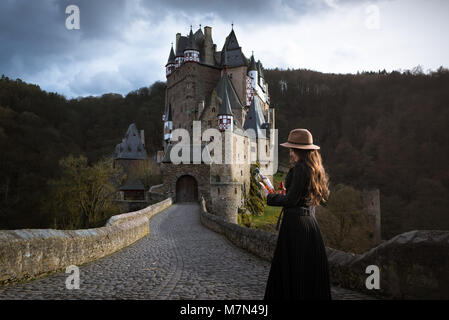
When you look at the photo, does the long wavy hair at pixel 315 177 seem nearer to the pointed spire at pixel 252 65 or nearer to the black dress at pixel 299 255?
the black dress at pixel 299 255

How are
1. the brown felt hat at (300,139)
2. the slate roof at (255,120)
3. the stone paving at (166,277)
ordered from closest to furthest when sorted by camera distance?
the brown felt hat at (300,139) → the stone paving at (166,277) → the slate roof at (255,120)

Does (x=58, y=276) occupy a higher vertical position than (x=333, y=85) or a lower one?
lower

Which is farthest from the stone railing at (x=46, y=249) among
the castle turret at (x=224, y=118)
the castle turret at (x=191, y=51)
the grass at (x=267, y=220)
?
the castle turret at (x=191, y=51)

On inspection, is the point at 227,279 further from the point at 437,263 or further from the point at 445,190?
the point at 445,190

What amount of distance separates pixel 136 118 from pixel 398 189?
54.1 meters

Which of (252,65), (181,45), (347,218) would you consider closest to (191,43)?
(181,45)

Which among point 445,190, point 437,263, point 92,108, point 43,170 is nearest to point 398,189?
point 445,190

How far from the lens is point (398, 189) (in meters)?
50.4

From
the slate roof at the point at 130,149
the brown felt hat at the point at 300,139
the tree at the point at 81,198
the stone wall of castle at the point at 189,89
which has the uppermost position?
the stone wall of castle at the point at 189,89

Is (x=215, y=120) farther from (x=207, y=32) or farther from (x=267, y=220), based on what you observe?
(x=207, y=32)

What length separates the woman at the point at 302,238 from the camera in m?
3.05

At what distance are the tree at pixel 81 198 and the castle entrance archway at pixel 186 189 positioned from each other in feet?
20.0

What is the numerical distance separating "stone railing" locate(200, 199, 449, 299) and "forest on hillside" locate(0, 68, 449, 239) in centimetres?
2864

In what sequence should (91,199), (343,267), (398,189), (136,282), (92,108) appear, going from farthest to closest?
(92,108) < (398,189) < (91,199) < (136,282) < (343,267)
